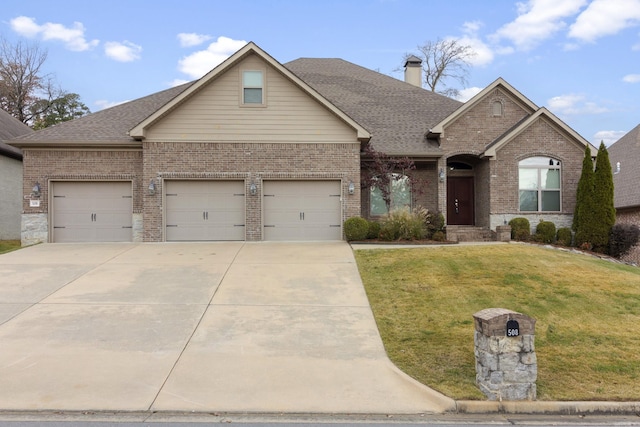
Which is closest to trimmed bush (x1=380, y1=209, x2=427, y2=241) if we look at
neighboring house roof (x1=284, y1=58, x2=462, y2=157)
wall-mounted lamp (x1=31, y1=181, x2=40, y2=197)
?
neighboring house roof (x1=284, y1=58, x2=462, y2=157)

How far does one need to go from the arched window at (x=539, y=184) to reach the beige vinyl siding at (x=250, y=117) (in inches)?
266

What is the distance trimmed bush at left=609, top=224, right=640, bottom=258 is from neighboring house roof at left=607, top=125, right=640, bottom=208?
5175mm

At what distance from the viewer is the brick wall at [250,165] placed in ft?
52.3

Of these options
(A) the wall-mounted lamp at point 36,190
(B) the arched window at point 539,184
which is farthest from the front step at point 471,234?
(A) the wall-mounted lamp at point 36,190

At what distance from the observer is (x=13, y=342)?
7.31 metres

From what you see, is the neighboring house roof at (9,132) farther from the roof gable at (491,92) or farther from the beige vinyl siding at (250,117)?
the roof gable at (491,92)

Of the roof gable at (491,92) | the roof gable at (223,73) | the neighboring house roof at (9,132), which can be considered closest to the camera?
the roof gable at (223,73)

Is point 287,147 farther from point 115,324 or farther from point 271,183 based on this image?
point 115,324

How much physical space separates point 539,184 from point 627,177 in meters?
8.40

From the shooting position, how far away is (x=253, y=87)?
53.4 ft

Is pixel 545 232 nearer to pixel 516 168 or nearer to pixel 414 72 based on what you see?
pixel 516 168

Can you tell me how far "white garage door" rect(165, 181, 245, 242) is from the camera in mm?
16156

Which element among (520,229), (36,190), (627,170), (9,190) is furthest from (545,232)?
(9,190)

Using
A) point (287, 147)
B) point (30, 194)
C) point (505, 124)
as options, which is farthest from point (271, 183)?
point (505, 124)
